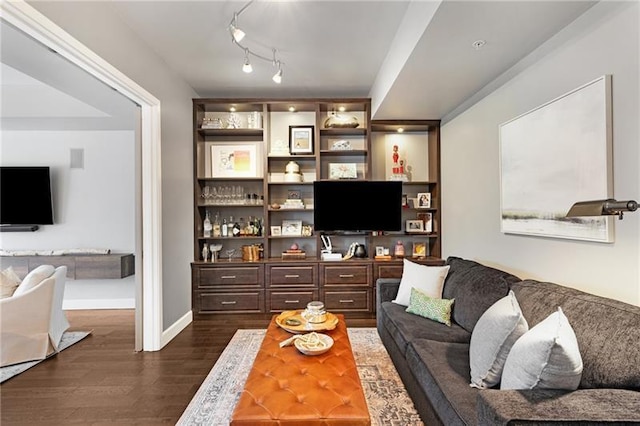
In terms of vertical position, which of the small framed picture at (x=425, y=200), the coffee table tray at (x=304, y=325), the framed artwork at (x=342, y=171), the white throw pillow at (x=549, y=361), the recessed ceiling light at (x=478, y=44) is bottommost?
the coffee table tray at (x=304, y=325)

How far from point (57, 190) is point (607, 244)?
6103 mm

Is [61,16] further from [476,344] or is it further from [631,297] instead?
[631,297]

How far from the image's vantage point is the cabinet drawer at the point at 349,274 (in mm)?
4066

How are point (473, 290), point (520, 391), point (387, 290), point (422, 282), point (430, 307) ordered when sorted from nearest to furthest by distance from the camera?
point (520, 391), point (473, 290), point (430, 307), point (422, 282), point (387, 290)

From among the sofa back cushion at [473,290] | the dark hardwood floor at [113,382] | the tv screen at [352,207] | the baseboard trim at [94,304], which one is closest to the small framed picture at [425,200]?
the tv screen at [352,207]

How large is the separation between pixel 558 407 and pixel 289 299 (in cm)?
319

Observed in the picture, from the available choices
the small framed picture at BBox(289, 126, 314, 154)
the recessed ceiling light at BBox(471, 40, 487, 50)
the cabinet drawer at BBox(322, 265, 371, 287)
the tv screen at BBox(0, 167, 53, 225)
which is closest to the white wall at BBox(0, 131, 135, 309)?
the tv screen at BBox(0, 167, 53, 225)

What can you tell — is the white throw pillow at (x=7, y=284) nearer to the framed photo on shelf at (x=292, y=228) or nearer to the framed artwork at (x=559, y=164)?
the framed photo on shelf at (x=292, y=228)

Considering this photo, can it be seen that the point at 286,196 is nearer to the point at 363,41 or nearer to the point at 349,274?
the point at 349,274

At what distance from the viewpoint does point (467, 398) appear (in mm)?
1464

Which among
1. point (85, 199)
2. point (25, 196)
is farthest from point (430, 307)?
point (25, 196)

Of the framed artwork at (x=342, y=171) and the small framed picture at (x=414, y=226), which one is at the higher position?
the framed artwork at (x=342, y=171)

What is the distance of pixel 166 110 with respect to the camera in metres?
3.38

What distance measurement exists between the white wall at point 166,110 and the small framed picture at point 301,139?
130 centimetres
